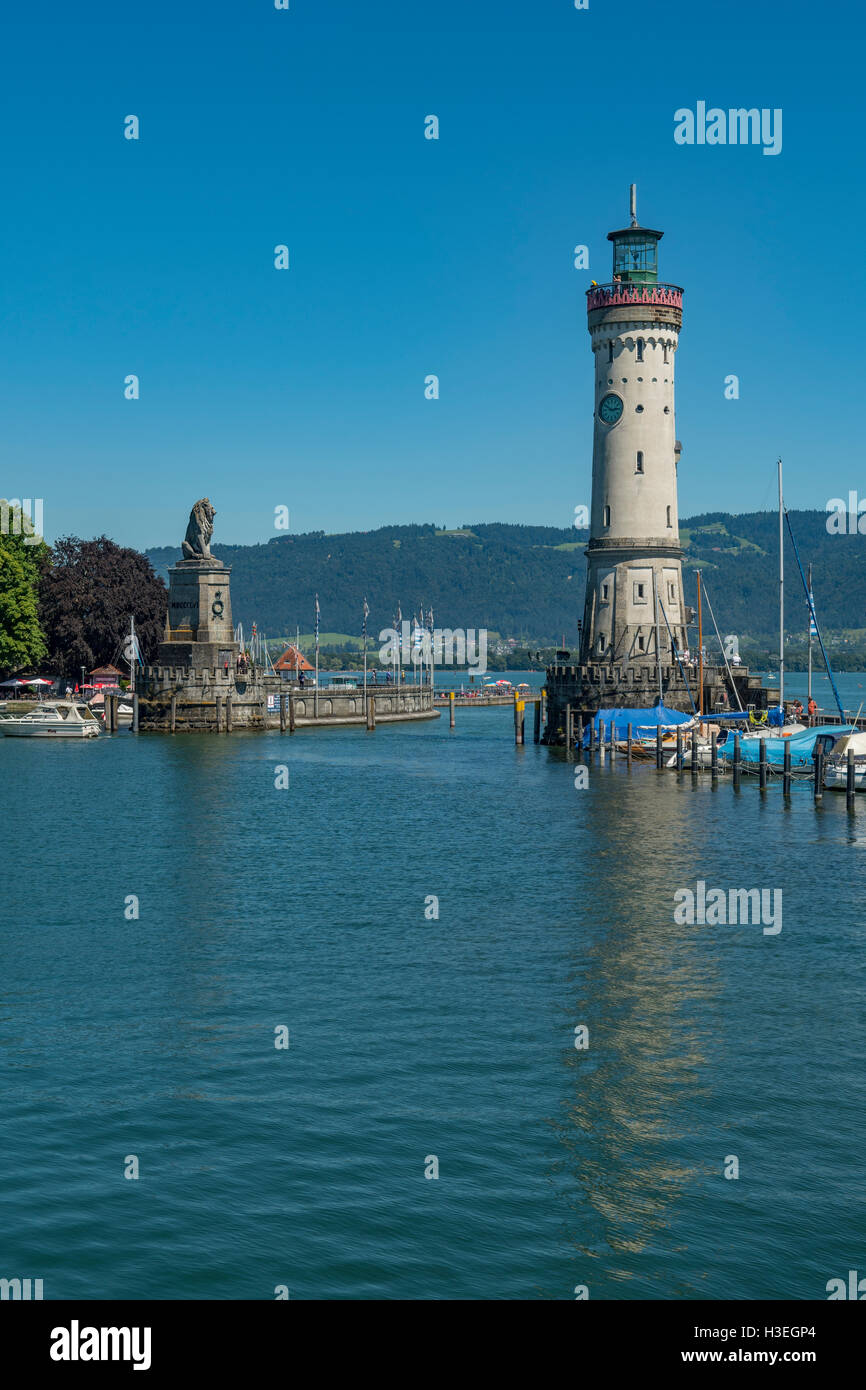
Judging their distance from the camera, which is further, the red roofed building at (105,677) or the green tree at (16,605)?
the red roofed building at (105,677)

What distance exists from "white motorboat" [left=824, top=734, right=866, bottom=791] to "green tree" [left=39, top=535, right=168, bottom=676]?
Answer: 259 ft

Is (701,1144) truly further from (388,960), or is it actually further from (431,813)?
(431,813)

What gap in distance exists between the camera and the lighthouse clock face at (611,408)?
94.4 metres

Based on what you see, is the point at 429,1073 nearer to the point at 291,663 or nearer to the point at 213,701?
the point at 213,701

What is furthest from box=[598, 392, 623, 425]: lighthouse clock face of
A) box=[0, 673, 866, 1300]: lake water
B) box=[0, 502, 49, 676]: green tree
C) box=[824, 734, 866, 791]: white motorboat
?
box=[0, 502, 49, 676]: green tree

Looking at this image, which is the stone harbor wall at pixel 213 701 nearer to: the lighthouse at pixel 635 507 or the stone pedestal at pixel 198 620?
the stone pedestal at pixel 198 620

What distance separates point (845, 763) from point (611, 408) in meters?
36.8

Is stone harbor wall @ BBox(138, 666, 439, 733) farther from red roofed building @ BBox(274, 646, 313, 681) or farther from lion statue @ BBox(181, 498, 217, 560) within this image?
red roofed building @ BBox(274, 646, 313, 681)

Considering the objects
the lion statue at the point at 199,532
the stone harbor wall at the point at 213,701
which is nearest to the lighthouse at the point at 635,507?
the stone harbor wall at the point at 213,701

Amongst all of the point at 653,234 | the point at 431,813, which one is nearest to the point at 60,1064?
the point at 431,813

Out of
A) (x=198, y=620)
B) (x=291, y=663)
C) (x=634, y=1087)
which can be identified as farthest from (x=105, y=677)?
(x=634, y=1087)

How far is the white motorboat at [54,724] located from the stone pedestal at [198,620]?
913cm

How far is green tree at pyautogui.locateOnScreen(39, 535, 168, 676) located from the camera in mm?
132875

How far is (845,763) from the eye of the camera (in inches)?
2621
